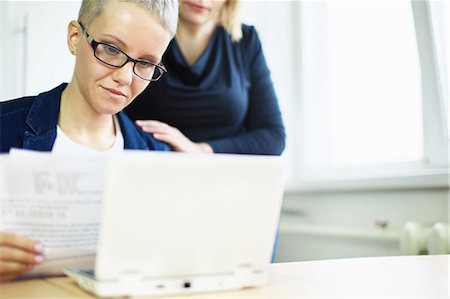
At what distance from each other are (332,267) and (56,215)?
A: 0.43 metres

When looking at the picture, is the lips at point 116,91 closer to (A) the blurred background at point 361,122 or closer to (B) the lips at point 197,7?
(B) the lips at point 197,7

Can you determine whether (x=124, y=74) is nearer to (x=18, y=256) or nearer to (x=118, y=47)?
(x=118, y=47)

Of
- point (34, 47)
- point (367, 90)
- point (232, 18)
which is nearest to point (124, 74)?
point (34, 47)

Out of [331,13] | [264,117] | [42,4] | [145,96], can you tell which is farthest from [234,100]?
[331,13]

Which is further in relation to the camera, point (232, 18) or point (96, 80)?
point (232, 18)

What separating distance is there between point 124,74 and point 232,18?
57 centimetres

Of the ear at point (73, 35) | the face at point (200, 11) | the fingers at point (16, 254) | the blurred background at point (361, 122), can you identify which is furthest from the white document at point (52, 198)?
the blurred background at point (361, 122)

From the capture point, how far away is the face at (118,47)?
0.78 metres

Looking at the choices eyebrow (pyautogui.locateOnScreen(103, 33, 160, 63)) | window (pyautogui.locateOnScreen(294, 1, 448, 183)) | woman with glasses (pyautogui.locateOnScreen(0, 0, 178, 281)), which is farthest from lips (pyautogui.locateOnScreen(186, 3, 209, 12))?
window (pyautogui.locateOnScreen(294, 1, 448, 183))

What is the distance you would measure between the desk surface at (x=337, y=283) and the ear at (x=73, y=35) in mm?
415

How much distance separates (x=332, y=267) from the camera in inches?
30.5

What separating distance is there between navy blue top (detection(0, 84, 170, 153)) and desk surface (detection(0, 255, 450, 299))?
0.26 metres

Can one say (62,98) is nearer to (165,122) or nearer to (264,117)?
(165,122)

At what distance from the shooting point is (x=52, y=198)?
1.76ft
